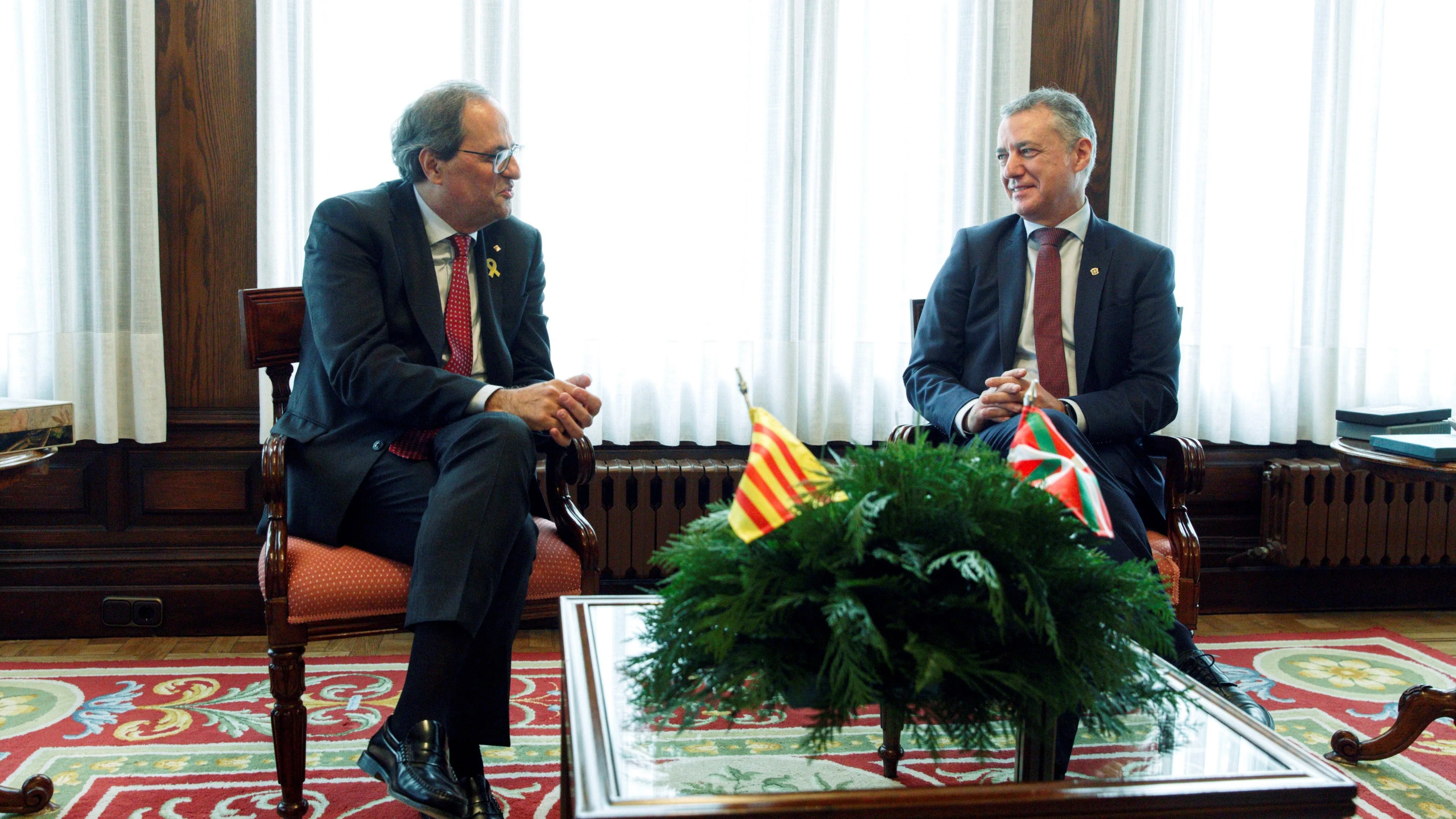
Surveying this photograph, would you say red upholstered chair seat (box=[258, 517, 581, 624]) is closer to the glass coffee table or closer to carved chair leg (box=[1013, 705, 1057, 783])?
the glass coffee table

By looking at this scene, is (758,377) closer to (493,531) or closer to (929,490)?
(493,531)

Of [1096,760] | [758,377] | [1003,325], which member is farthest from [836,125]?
[1096,760]

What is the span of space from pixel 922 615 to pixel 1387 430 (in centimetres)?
180

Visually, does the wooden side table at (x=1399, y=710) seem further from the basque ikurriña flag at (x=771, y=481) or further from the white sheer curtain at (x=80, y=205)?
the white sheer curtain at (x=80, y=205)

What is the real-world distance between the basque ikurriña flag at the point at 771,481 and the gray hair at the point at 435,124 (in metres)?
1.32

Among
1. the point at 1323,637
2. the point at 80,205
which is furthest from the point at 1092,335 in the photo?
the point at 80,205

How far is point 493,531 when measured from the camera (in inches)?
81.5

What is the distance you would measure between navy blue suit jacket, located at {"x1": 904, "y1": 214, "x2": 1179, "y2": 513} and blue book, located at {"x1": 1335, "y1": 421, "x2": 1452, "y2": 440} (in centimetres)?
37

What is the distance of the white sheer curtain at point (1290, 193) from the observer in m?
3.54

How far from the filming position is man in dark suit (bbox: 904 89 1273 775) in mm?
2607

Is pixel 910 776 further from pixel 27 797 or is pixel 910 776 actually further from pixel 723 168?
pixel 723 168

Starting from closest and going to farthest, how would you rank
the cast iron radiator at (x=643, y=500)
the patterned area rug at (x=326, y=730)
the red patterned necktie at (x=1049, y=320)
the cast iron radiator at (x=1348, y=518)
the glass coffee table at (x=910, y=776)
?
1. the glass coffee table at (x=910, y=776)
2. the patterned area rug at (x=326, y=730)
3. the red patterned necktie at (x=1049, y=320)
4. the cast iron radiator at (x=643, y=500)
5. the cast iron radiator at (x=1348, y=518)

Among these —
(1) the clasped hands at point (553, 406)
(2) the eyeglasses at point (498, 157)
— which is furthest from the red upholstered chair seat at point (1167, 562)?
(2) the eyeglasses at point (498, 157)

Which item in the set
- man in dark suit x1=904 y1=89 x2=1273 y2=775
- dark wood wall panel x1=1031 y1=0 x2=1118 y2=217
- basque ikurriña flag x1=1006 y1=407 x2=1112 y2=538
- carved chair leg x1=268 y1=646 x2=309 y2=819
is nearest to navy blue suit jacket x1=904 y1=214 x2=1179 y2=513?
man in dark suit x1=904 y1=89 x2=1273 y2=775
